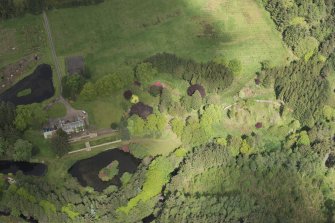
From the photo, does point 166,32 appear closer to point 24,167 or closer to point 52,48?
point 52,48

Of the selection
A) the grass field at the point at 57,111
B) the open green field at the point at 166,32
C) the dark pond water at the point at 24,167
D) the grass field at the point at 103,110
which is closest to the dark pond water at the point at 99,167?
the dark pond water at the point at 24,167

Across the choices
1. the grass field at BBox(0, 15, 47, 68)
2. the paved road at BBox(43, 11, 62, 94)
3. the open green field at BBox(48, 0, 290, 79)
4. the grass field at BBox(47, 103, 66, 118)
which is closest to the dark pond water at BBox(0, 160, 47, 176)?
the grass field at BBox(47, 103, 66, 118)

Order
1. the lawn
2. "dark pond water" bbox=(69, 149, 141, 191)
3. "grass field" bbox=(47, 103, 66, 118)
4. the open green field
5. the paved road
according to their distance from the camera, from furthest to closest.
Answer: the open green field
the paved road
"grass field" bbox=(47, 103, 66, 118)
the lawn
"dark pond water" bbox=(69, 149, 141, 191)

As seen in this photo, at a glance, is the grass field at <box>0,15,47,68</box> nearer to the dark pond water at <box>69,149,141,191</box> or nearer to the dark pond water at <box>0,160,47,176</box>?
the dark pond water at <box>0,160,47,176</box>

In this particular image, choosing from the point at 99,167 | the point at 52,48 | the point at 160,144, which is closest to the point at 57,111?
the point at 99,167

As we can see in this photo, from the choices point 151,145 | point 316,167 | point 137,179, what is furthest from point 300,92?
point 137,179

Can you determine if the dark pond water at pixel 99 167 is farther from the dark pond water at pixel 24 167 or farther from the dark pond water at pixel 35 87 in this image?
the dark pond water at pixel 35 87
